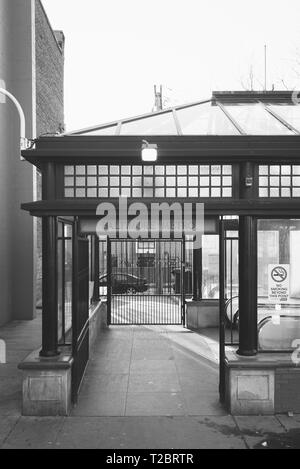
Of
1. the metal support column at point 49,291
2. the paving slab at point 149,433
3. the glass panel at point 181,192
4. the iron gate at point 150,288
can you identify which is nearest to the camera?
the paving slab at point 149,433

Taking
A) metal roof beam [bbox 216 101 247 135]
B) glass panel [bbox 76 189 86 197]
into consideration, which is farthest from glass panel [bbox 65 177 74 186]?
metal roof beam [bbox 216 101 247 135]

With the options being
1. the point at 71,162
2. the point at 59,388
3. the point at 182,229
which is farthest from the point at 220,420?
the point at 71,162

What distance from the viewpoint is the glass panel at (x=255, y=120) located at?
23.8 feet

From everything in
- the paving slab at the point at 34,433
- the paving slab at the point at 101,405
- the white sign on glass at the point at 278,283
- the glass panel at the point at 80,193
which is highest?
the glass panel at the point at 80,193

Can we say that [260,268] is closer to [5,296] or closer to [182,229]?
[182,229]

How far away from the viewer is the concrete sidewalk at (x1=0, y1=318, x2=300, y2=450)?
18.1ft

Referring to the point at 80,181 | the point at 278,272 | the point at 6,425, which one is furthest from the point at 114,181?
the point at 6,425

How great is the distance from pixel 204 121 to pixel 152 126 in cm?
92

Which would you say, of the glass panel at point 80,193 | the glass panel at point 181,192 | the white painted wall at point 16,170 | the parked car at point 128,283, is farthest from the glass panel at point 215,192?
the white painted wall at point 16,170

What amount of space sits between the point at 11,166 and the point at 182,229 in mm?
8973

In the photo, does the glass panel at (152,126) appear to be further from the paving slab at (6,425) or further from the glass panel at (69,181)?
the paving slab at (6,425)

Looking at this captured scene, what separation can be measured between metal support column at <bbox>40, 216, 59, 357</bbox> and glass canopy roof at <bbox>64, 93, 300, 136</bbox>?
180 cm

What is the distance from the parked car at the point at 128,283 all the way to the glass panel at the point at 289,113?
283 inches

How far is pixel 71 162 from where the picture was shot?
22.3ft
